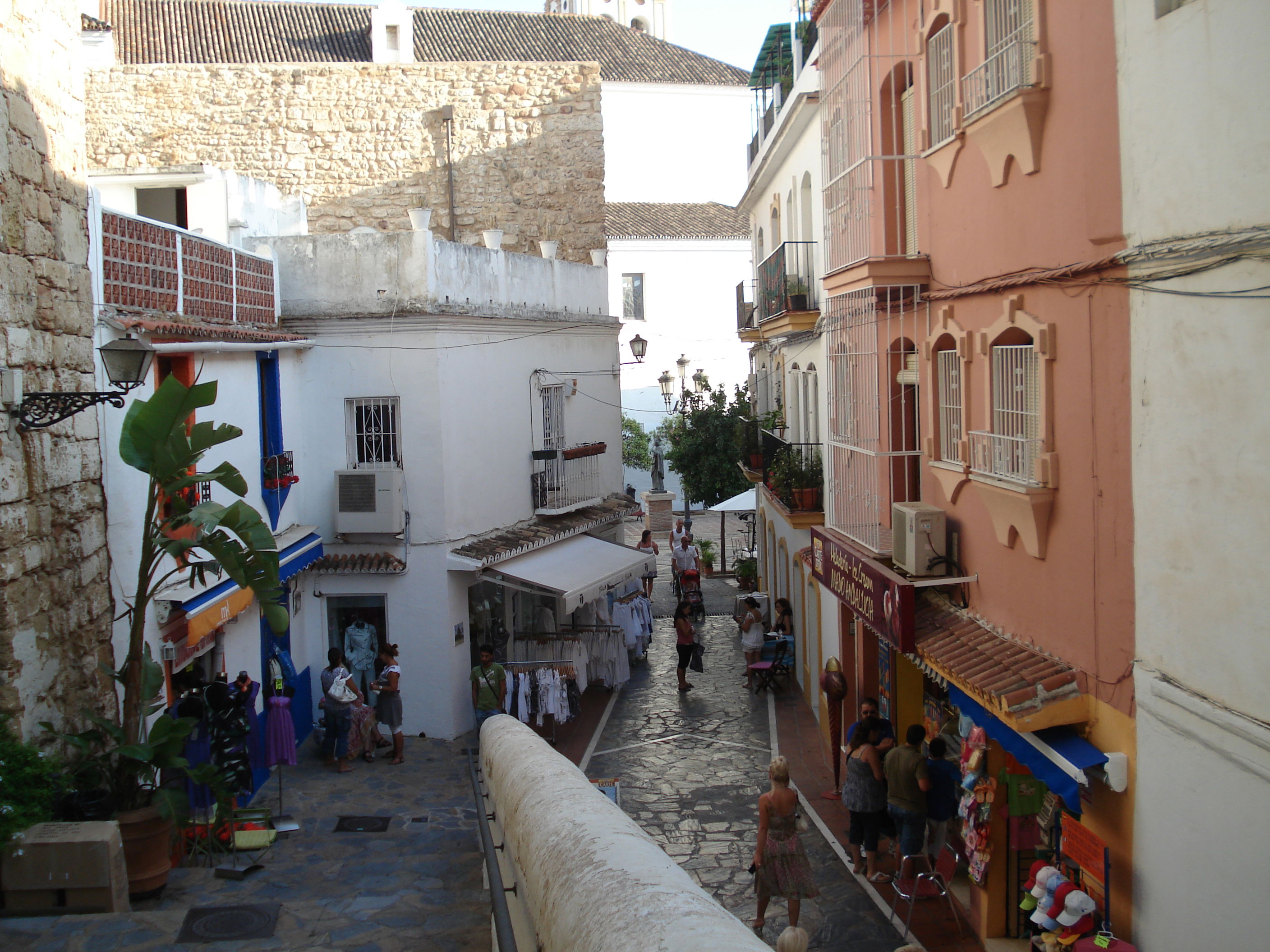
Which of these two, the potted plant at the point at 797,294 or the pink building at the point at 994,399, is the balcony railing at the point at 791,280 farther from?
the pink building at the point at 994,399

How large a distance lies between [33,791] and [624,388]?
3398 centimetres

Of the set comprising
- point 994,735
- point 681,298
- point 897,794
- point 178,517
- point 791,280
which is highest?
point 681,298

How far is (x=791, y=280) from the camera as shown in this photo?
16547 mm

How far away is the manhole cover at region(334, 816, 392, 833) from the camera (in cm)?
1116

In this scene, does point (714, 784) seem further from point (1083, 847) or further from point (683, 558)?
point (683, 558)

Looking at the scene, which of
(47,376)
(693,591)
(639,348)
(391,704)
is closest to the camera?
(47,376)

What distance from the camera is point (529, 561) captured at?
1658 cm

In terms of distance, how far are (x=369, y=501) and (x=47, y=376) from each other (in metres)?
6.78

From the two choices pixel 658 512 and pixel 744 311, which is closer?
pixel 744 311

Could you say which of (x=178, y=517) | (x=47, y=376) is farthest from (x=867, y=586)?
(x=47, y=376)

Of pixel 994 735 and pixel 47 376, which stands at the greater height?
pixel 47 376

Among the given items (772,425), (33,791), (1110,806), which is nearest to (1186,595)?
(1110,806)

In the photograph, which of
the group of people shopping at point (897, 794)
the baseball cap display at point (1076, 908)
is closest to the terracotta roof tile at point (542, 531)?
the group of people shopping at point (897, 794)

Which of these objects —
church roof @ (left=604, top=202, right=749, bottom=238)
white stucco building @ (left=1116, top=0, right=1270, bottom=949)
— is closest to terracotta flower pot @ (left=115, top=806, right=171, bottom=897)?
white stucco building @ (left=1116, top=0, right=1270, bottom=949)
